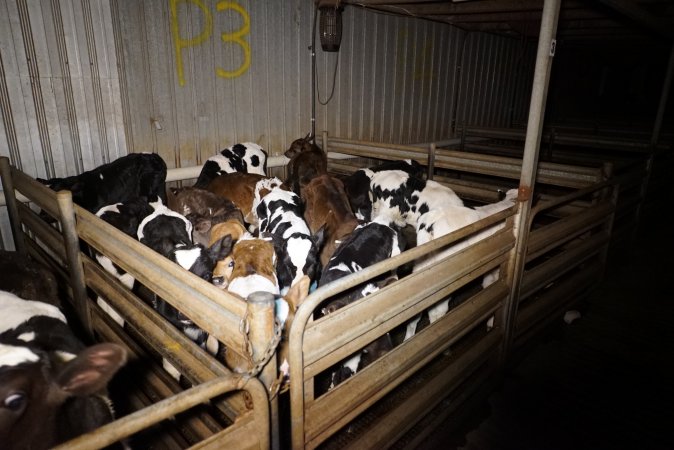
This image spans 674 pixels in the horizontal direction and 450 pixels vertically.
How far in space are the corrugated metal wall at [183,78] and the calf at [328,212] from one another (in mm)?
2061

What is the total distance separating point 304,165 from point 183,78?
2.00 metres

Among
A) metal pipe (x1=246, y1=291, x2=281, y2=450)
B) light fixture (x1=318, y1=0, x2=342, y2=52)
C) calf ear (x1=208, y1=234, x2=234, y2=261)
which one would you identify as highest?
light fixture (x1=318, y1=0, x2=342, y2=52)

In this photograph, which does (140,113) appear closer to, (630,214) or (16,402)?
(16,402)

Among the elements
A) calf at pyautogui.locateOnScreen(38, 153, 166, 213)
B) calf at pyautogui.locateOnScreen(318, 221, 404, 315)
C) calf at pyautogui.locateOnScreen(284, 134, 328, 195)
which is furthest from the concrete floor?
calf at pyautogui.locateOnScreen(38, 153, 166, 213)

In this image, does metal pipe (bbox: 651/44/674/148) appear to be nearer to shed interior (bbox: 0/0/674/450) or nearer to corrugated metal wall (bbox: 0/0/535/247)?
shed interior (bbox: 0/0/674/450)

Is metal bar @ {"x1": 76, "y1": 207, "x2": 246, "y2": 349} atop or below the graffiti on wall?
below

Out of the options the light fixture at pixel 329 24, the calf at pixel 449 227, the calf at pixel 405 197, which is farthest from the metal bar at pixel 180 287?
the light fixture at pixel 329 24

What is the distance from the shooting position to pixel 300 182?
5.70 m

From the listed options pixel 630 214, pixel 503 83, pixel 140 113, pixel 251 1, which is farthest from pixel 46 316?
pixel 503 83

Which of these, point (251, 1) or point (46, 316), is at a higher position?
point (251, 1)

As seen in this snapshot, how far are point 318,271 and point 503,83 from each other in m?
10.5

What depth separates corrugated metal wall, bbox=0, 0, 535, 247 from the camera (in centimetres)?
444

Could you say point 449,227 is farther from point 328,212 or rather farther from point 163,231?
point 163,231

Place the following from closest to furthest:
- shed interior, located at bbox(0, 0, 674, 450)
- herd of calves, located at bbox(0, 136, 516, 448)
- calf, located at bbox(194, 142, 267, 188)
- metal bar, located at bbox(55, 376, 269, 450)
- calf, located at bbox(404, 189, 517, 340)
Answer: metal bar, located at bbox(55, 376, 269, 450) < herd of calves, located at bbox(0, 136, 516, 448) < shed interior, located at bbox(0, 0, 674, 450) < calf, located at bbox(404, 189, 517, 340) < calf, located at bbox(194, 142, 267, 188)
